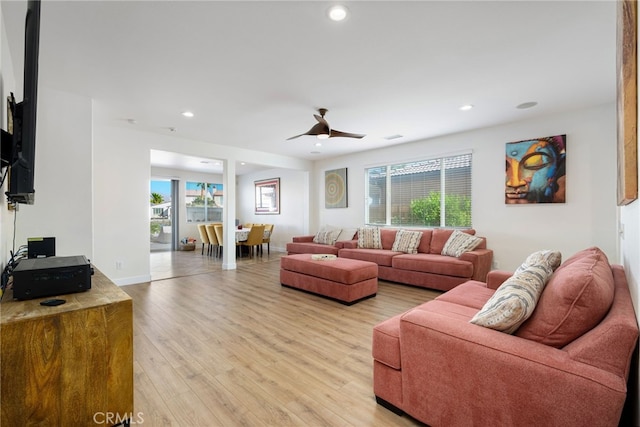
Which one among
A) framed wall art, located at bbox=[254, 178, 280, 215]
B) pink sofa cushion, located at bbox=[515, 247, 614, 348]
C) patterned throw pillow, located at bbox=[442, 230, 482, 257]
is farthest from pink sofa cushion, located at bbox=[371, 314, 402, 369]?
framed wall art, located at bbox=[254, 178, 280, 215]

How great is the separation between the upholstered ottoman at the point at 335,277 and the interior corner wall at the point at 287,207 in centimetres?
351

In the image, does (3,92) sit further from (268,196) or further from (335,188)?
(268,196)

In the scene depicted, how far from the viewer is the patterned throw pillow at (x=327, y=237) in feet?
21.2

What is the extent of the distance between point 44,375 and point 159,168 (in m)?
8.19

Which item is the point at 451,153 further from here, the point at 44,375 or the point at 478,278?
the point at 44,375

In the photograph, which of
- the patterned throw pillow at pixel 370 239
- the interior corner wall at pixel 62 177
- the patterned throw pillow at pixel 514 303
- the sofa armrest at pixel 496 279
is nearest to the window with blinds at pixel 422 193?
the patterned throw pillow at pixel 370 239

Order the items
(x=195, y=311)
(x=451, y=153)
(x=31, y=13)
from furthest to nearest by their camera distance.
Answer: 1. (x=451, y=153)
2. (x=195, y=311)
3. (x=31, y=13)

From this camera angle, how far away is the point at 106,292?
5.34 ft

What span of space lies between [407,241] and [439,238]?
55 centimetres

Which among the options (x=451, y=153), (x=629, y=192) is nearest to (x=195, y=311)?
(x=629, y=192)

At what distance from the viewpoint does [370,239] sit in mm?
5719

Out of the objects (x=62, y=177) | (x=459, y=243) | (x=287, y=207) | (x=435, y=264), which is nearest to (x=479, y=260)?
(x=459, y=243)

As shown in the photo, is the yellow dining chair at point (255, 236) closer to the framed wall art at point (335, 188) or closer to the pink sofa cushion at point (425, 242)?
the framed wall art at point (335, 188)

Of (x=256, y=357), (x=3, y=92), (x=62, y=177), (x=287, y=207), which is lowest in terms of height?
(x=256, y=357)
